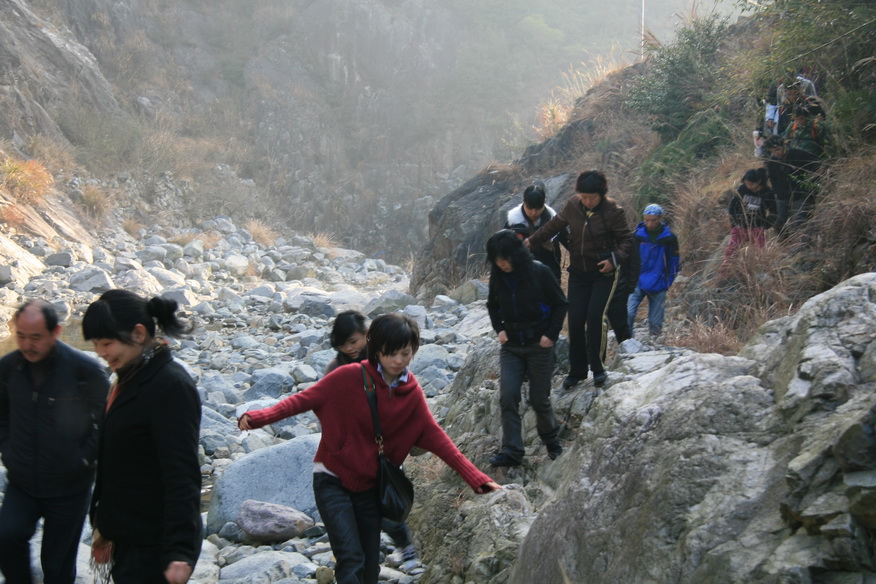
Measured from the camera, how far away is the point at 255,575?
177 inches

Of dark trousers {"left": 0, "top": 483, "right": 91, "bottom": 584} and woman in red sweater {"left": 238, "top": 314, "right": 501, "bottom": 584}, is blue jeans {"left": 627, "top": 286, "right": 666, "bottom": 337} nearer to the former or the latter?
woman in red sweater {"left": 238, "top": 314, "right": 501, "bottom": 584}

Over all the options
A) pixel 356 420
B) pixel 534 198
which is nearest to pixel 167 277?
pixel 534 198

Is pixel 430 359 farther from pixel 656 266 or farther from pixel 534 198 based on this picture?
pixel 534 198

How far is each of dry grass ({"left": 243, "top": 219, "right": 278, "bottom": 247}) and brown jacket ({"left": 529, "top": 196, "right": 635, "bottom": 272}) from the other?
19785 millimetres

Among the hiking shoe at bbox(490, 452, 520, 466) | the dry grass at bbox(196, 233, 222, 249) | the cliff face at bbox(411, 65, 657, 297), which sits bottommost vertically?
the hiking shoe at bbox(490, 452, 520, 466)

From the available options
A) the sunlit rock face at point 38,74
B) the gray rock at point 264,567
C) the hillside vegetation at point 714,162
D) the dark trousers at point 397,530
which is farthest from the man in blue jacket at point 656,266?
the sunlit rock face at point 38,74

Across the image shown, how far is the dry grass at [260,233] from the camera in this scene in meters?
24.6

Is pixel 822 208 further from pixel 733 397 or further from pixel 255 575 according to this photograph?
pixel 255 575

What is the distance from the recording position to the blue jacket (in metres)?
7.01

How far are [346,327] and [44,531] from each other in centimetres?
178

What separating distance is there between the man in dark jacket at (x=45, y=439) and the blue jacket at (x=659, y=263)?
500 centimetres

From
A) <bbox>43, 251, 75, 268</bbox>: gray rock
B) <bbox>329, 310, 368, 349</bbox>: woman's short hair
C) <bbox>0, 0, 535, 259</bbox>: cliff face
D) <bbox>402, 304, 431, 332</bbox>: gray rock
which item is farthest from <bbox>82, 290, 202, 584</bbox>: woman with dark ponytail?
<bbox>0, 0, 535, 259</bbox>: cliff face

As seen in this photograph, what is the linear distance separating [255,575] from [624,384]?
2.36 meters

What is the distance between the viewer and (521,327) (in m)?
4.90
